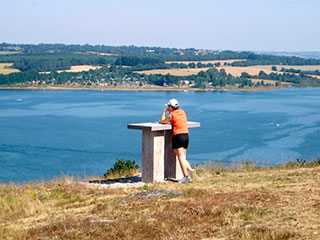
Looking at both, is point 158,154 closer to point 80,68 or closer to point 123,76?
point 123,76

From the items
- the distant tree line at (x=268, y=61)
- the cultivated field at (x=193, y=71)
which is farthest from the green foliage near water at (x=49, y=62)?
the distant tree line at (x=268, y=61)

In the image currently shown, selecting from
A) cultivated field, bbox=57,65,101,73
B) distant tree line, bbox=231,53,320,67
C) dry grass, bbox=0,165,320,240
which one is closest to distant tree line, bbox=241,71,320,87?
distant tree line, bbox=231,53,320,67

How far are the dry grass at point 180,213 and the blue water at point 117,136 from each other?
18262 millimetres

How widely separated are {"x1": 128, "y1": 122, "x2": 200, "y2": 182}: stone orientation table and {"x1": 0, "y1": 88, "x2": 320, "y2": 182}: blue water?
55.5ft

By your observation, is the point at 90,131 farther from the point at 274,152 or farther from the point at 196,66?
the point at 196,66

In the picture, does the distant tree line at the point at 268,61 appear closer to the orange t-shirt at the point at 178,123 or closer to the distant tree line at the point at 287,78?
the distant tree line at the point at 287,78

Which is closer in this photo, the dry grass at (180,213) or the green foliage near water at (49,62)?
the dry grass at (180,213)

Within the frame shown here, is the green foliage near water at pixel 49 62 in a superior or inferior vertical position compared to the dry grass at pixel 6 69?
superior

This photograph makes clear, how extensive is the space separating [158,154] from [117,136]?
3846cm

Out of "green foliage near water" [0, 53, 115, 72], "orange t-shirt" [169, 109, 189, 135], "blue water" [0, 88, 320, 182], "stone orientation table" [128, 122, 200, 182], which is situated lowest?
"blue water" [0, 88, 320, 182]

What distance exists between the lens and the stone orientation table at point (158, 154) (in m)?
9.41

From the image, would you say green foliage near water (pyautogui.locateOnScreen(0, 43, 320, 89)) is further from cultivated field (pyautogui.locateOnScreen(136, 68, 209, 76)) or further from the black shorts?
the black shorts

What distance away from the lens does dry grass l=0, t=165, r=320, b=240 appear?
529cm

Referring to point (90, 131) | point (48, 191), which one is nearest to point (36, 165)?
point (90, 131)
